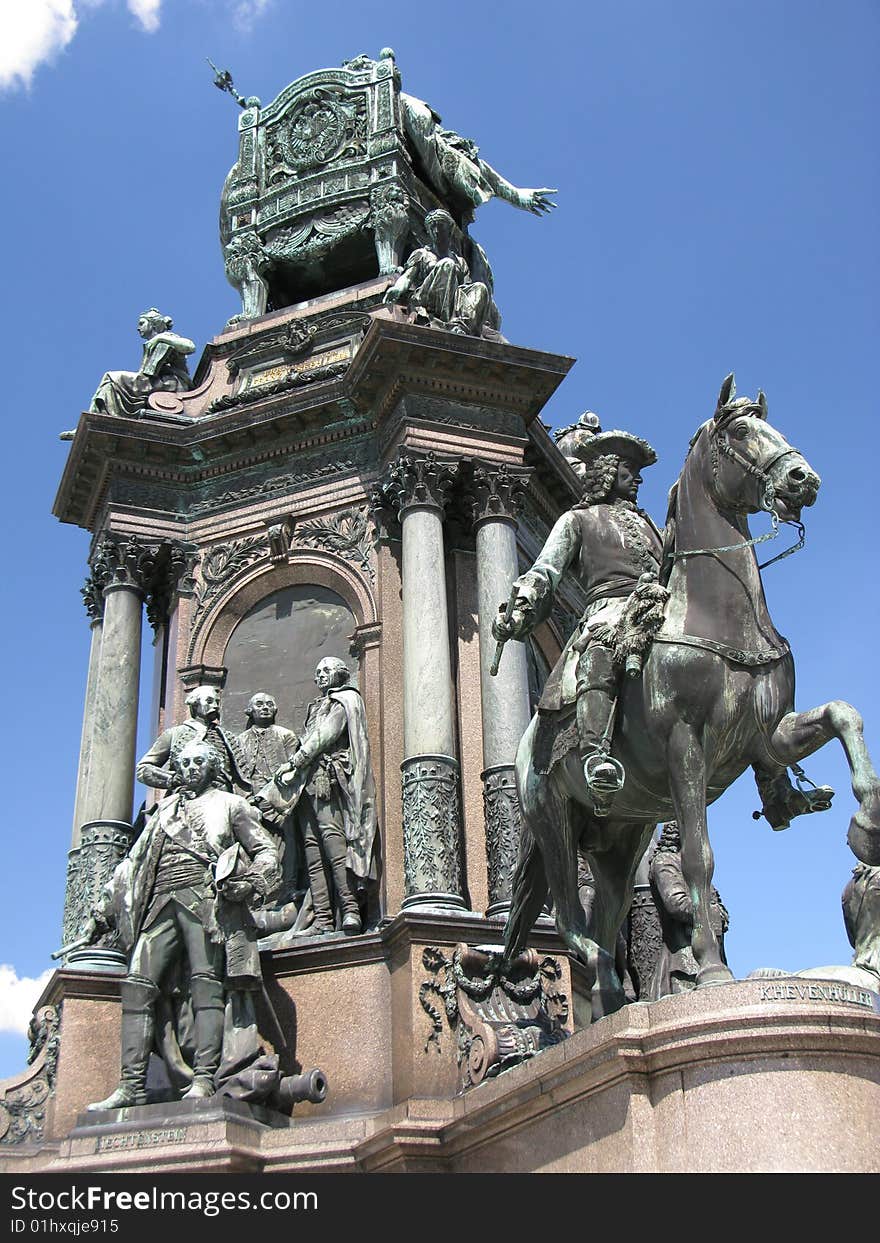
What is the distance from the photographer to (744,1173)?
6.73 meters

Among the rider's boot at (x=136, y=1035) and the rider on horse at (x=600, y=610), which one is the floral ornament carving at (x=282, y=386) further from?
the rider's boot at (x=136, y=1035)

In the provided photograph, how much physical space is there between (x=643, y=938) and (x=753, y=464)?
7703 millimetres

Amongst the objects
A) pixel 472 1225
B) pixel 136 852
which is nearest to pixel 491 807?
pixel 136 852

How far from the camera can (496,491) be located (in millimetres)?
14664

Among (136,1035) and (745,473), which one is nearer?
(745,473)

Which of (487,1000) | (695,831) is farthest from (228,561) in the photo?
(695,831)

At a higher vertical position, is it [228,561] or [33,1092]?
[228,561]

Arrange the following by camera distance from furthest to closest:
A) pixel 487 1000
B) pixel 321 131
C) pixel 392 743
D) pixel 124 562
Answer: pixel 321 131
pixel 124 562
pixel 392 743
pixel 487 1000

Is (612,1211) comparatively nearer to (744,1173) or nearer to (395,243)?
(744,1173)

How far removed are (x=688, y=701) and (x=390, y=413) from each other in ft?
24.6

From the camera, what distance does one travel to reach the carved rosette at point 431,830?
1254 cm

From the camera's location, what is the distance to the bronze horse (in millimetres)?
8273

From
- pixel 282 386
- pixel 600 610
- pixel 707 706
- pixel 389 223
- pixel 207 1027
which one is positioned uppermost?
pixel 389 223

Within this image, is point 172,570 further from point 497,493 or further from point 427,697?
point 427,697
